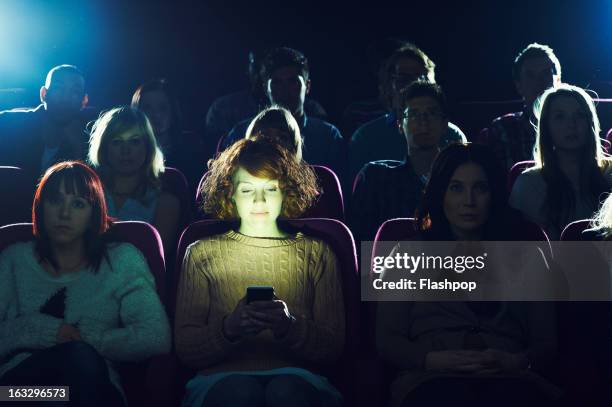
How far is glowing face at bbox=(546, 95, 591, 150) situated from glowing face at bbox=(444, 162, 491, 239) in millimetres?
636

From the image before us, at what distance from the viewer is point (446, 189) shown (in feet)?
7.28

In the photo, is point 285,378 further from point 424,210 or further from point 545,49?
point 545,49

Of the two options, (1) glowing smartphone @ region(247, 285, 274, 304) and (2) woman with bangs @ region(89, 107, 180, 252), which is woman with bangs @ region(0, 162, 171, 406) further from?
(2) woman with bangs @ region(89, 107, 180, 252)

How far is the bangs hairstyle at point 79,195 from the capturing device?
84.9 inches

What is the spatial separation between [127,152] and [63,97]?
910mm

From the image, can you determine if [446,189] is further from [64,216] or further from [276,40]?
[276,40]

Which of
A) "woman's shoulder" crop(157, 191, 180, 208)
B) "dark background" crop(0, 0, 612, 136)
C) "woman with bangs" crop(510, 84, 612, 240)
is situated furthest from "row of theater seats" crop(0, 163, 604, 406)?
"dark background" crop(0, 0, 612, 136)

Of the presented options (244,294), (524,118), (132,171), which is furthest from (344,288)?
(524,118)

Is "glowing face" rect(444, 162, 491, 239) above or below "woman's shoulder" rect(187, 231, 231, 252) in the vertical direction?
above

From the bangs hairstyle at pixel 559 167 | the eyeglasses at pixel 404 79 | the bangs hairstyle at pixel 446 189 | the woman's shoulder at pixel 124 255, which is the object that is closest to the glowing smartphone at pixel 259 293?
the woman's shoulder at pixel 124 255

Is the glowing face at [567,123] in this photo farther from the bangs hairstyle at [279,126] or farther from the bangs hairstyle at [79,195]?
the bangs hairstyle at [79,195]

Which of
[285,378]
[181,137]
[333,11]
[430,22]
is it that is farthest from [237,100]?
[285,378]

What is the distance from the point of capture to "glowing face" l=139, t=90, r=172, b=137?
3.52 meters

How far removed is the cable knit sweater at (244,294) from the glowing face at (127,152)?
2.38 feet
